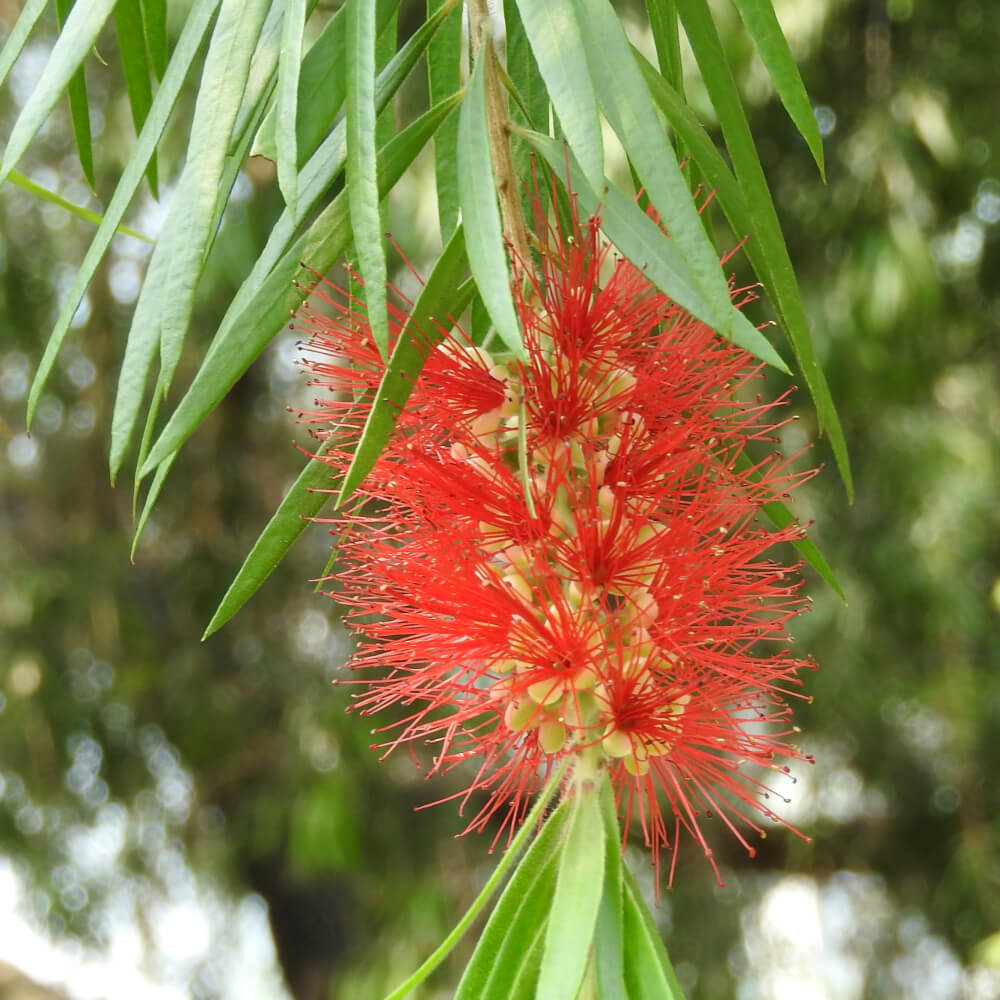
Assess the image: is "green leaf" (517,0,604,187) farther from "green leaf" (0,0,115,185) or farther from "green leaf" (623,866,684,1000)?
"green leaf" (623,866,684,1000)

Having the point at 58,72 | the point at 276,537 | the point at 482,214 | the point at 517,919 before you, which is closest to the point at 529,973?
the point at 517,919

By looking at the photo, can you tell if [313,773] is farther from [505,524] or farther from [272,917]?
[505,524]

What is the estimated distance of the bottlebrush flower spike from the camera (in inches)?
24.2

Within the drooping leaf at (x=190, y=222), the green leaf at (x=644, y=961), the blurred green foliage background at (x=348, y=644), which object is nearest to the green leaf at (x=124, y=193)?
the drooping leaf at (x=190, y=222)

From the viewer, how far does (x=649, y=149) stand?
0.52 m

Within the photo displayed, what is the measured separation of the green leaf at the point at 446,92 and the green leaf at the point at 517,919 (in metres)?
0.38

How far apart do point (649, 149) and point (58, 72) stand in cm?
27

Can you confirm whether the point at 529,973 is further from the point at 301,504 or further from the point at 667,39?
the point at 667,39

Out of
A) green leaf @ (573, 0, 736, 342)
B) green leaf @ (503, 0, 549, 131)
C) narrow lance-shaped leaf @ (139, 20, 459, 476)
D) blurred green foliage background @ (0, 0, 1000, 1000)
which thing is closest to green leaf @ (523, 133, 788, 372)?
green leaf @ (573, 0, 736, 342)

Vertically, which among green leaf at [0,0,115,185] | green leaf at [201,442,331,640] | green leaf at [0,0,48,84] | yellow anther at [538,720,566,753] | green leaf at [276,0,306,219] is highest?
green leaf at [0,0,48,84]

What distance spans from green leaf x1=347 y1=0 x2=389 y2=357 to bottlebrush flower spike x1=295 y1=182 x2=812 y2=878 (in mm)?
103

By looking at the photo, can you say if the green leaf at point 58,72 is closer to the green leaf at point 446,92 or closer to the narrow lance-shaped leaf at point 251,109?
the narrow lance-shaped leaf at point 251,109

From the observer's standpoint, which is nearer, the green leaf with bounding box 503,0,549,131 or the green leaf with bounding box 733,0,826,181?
the green leaf with bounding box 733,0,826,181

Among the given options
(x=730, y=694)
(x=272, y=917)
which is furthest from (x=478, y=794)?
(x=730, y=694)
